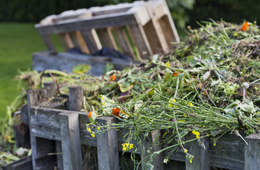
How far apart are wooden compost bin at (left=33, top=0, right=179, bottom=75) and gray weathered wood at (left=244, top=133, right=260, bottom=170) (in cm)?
205

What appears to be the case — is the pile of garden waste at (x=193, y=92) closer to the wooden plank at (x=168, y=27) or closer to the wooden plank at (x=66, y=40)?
the wooden plank at (x=168, y=27)

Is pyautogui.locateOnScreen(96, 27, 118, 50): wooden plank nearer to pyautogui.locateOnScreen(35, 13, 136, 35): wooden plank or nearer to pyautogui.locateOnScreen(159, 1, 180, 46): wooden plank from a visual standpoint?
pyautogui.locateOnScreen(35, 13, 136, 35): wooden plank

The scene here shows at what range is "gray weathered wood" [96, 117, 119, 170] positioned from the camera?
1.87m

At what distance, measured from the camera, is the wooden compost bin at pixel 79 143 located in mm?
1559

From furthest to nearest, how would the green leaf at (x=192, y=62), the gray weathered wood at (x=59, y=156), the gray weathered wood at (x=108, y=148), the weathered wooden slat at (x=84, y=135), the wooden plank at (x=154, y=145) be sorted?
the gray weathered wood at (x=59, y=156)
the green leaf at (x=192, y=62)
the weathered wooden slat at (x=84, y=135)
the gray weathered wood at (x=108, y=148)
the wooden plank at (x=154, y=145)

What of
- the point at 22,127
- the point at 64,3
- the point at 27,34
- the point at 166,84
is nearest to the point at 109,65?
the point at 22,127

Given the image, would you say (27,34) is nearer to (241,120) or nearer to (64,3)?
(64,3)

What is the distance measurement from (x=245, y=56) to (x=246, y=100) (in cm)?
53

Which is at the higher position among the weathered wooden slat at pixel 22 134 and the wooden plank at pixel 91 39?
the wooden plank at pixel 91 39

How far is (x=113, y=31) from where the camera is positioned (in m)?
3.91

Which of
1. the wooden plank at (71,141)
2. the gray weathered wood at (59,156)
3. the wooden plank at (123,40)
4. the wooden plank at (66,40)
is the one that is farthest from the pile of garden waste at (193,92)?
the wooden plank at (66,40)

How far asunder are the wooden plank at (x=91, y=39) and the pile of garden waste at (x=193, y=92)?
1.31 meters

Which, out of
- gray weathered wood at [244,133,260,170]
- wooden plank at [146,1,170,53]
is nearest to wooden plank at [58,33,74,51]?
wooden plank at [146,1,170,53]

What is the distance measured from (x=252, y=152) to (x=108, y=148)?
792mm
